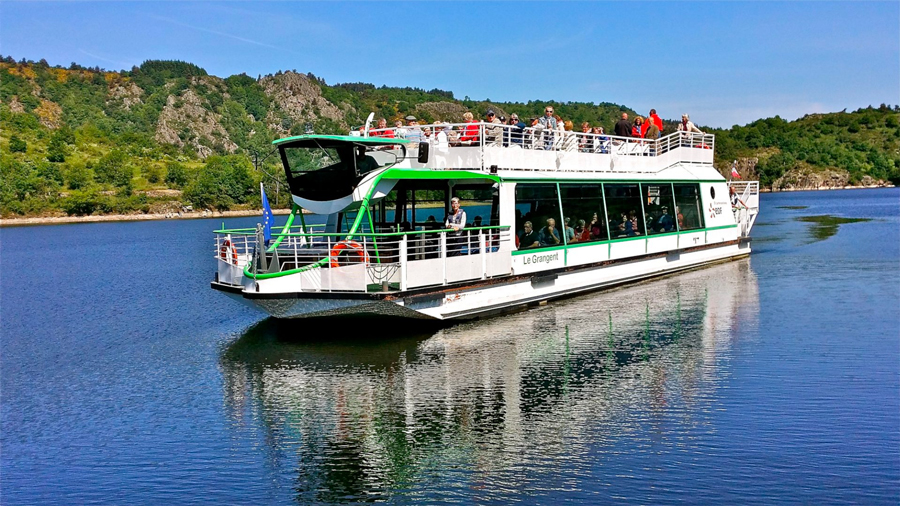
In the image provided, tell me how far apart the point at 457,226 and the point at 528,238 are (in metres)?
2.90

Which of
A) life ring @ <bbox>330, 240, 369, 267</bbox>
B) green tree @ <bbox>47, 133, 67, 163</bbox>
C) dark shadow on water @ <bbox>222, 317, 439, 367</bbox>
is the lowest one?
dark shadow on water @ <bbox>222, 317, 439, 367</bbox>

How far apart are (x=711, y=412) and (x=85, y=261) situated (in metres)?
35.8

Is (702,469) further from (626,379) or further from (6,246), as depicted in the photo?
(6,246)

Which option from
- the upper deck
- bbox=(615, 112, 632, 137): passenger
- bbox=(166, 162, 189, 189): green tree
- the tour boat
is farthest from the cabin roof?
bbox=(166, 162, 189, 189): green tree

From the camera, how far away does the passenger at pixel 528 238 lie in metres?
19.2

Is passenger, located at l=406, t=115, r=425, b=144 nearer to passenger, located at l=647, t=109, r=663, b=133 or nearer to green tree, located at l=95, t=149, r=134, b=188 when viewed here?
passenger, located at l=647, t=109, r=663, b=133

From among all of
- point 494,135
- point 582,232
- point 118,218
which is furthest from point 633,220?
point 118,218

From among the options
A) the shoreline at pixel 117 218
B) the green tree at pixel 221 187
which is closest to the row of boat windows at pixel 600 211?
the shoreline at pixel 117 218

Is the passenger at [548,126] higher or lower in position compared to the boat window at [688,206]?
higher

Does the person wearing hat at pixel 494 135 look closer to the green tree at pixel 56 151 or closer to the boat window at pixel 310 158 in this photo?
the boat window at pixel 310 158

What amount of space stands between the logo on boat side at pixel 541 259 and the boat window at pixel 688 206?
24.2 feet

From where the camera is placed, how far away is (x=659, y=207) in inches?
977

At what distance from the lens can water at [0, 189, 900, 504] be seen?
9.07 meters

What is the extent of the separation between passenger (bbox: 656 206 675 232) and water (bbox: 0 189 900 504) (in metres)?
3.65
